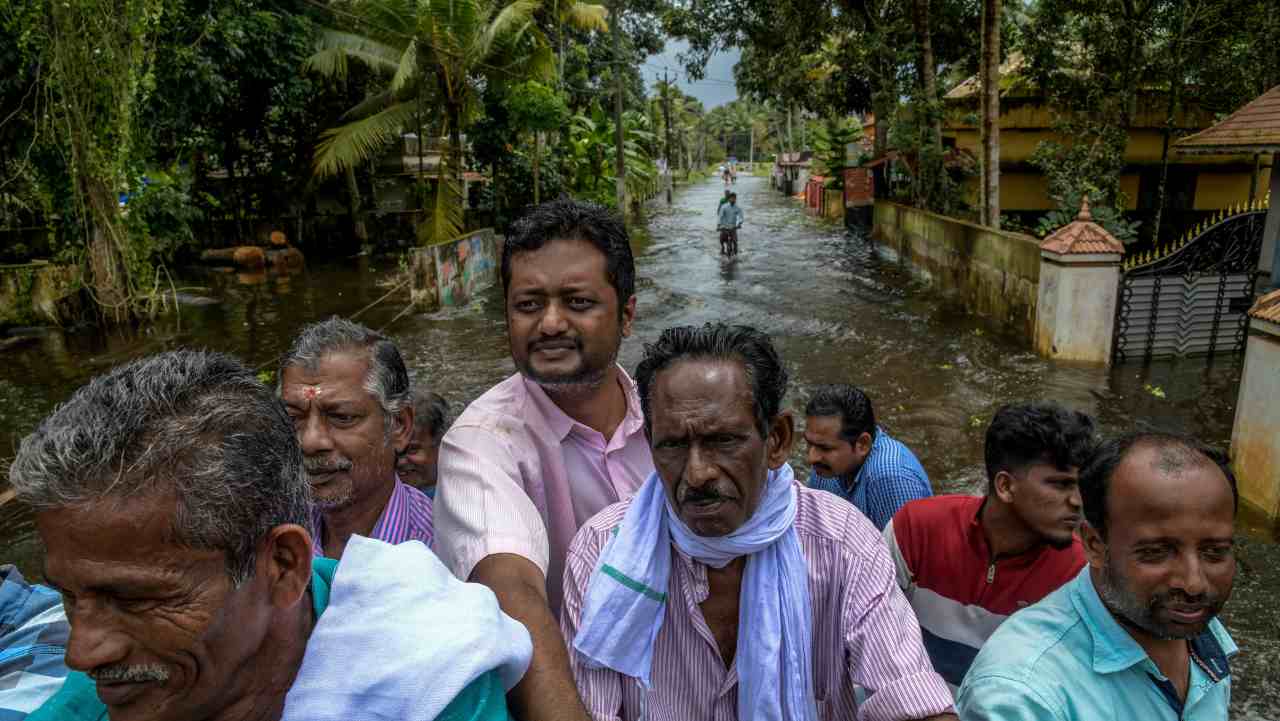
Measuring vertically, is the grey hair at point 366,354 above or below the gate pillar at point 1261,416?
above

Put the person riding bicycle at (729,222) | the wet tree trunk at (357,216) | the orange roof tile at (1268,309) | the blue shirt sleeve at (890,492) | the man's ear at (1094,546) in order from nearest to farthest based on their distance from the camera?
the man's ear at (1094,546) → the blue shirt sleeve at (890,492) → the orange roof tile at (1268,309) → the person riding bicycle at (729,222) → the wet tree trunk at (357,216)

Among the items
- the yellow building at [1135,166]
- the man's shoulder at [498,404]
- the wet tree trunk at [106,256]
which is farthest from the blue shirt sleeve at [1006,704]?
the yellow building at [1135,166]

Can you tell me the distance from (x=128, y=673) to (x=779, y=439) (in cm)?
123

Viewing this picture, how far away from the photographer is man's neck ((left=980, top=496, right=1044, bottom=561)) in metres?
2.39

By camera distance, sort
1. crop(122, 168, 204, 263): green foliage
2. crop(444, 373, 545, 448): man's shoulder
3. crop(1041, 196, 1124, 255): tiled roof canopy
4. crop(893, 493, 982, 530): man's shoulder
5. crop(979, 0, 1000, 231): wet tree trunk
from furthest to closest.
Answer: crop(122, 168, 204, 263): green foliage
crop(979, 0, 1000, 231): wet tree trunk
crop(1041, 196, 1124, 255): tiled roof canopy
crop(893, 493, 982, 530): man's shoulder
crop(444, 373, 545, 448): man's shoulder

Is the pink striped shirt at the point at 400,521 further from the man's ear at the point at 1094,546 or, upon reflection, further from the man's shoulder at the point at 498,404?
the man's ear at the point at 1094,546

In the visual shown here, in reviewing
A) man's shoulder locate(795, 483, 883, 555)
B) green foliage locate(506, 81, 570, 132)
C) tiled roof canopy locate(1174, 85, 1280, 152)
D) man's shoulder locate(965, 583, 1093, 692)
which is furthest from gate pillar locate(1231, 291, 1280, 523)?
green foliage locate(506, 81, 570, 132)

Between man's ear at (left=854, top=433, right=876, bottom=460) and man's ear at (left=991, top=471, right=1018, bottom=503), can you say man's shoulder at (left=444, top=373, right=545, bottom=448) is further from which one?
man's ear at (left=854, top=433, right=876, bottom=460)

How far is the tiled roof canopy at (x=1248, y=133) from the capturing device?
8.37 meters

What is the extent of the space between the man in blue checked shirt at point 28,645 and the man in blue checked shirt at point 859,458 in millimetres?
2464

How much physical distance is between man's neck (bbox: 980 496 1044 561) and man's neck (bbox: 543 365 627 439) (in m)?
1.17

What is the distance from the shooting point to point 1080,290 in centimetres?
905

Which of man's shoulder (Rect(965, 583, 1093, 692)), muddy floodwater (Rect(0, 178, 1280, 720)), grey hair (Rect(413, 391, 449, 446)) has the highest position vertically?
grey hair (Rect(413, 391, 449, 446))

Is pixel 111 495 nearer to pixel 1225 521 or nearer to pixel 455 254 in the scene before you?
pixel 1225 521
